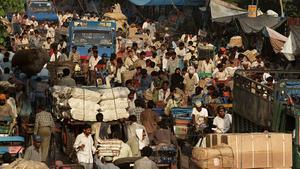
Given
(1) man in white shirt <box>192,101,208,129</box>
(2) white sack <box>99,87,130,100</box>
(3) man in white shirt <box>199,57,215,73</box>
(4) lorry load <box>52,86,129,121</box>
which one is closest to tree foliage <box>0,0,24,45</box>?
(4) lorry load <box>52,86,129,121</box>

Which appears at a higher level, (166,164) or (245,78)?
(245,78)

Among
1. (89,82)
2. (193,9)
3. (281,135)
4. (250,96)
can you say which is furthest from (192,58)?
(193,9)

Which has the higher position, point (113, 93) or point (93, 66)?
point (113, 93)

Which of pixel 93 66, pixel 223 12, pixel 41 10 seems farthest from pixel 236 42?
pixel 41 10

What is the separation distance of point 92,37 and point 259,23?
21.1 feet

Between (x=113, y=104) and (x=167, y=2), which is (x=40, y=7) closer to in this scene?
(x=167, y=2)

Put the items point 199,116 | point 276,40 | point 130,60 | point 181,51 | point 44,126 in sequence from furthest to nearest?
1. point 276,40
2. point 181,51
3. point 130,60
4. point 199,116
5. point 44,126

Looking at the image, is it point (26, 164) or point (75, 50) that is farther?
point (75, 50)

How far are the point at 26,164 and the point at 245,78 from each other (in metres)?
5.50

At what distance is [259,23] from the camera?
33.2 m

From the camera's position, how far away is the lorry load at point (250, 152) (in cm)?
1278

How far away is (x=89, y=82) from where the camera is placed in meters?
24.5

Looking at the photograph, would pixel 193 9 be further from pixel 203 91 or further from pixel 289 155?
pixel 289 155

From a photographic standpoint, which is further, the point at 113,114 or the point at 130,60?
the point at 130,60
